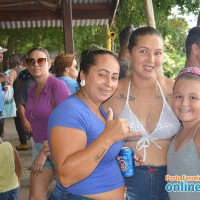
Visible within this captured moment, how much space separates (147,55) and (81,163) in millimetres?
1232

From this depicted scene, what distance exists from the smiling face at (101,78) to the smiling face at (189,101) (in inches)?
21.4

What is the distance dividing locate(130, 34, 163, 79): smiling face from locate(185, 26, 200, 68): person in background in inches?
21.6

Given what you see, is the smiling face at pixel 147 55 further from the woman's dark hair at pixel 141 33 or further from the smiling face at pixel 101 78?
the smiling face at pixel 101 78

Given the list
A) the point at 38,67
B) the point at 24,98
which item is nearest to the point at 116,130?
the point at 38,67

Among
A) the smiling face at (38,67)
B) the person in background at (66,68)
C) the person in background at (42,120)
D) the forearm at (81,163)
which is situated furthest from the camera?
the person in background at (66,68)

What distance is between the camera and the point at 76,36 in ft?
56.3

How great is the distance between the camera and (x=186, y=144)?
2.16 m

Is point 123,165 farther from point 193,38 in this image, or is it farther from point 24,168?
point 24,168

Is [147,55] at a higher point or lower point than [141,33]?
lower

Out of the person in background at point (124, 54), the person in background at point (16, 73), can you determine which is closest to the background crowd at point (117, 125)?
the person in background at point (124, 54)

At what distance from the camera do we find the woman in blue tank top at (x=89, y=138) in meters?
1.78

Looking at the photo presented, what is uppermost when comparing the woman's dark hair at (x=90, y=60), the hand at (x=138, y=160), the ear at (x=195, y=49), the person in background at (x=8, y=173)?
the ear at (x=195, y=49)

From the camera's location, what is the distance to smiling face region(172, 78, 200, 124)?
220 cm

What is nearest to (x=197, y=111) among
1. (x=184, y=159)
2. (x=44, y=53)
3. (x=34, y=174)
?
(x=184, y=159)
